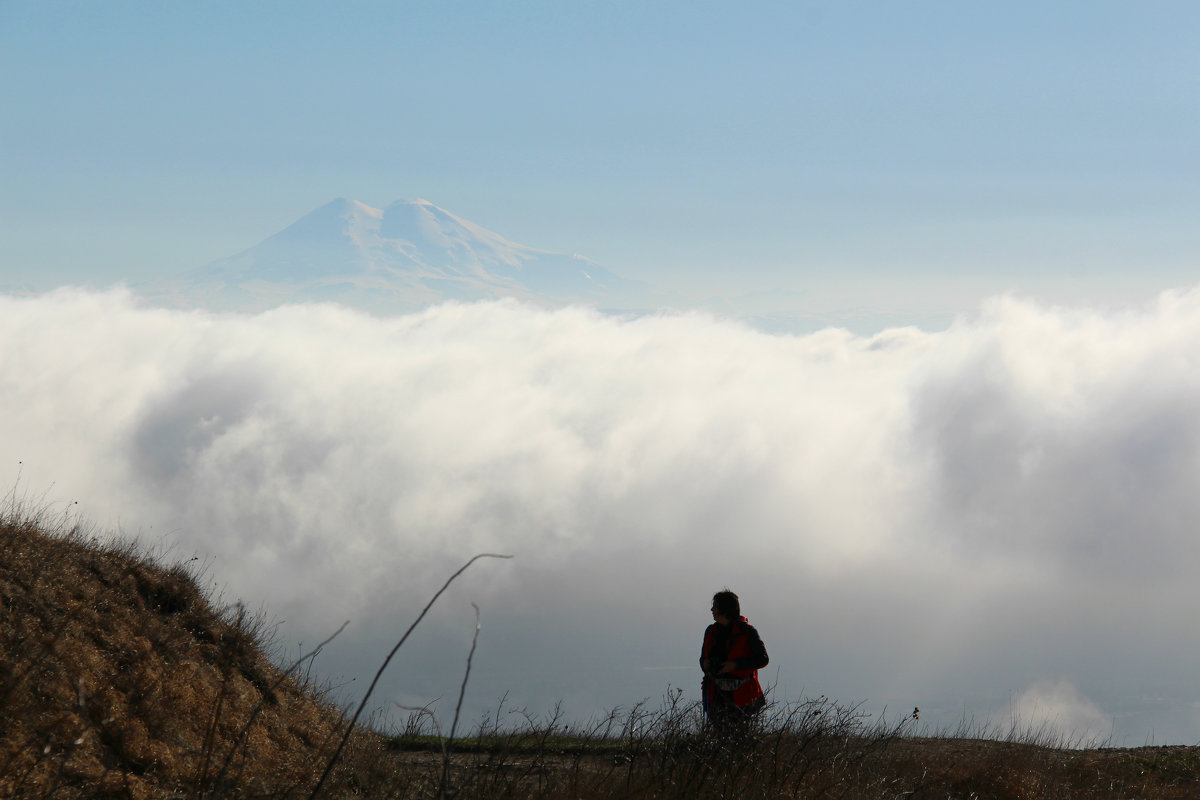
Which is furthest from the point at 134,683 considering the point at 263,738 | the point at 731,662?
the point at 731,662

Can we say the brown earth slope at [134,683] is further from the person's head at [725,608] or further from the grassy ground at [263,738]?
the person's head at [725,608]

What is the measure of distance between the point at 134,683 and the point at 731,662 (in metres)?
5.69

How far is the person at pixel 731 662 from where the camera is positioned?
27.5ft

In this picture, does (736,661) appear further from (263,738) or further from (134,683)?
(134,683)

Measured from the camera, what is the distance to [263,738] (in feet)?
29.3

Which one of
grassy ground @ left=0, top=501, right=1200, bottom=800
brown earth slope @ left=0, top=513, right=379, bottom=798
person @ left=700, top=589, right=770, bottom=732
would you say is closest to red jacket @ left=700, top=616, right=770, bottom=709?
person @ left=700, top=589, right=770, bottom=732

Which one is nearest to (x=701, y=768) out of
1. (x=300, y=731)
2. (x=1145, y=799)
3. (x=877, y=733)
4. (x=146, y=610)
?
(x=877, y=733)

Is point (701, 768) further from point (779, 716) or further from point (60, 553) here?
point (60, 553)

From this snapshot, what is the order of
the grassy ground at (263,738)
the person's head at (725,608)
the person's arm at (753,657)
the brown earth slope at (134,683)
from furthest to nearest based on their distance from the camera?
the person's head at (725,608)
the person's arm at (753,657)
the brown earth slope at (134,683)
the grassy ground at (263,738)

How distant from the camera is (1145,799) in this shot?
11000 millimetres

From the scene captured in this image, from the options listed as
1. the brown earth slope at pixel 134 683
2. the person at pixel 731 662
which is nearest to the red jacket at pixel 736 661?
the person at pixel 731 662

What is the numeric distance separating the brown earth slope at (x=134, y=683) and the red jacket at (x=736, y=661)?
3738 mm

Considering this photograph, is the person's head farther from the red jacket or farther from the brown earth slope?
the brown earth slope

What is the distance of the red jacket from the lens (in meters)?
8.42
